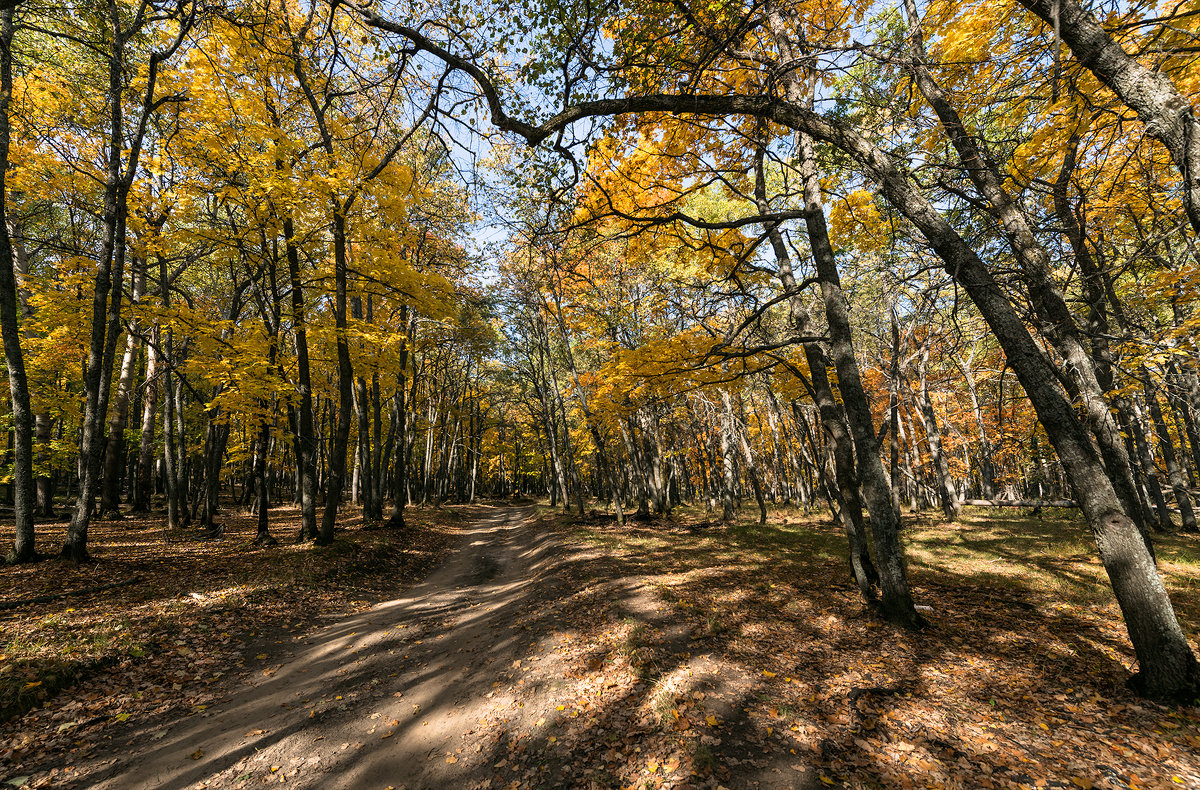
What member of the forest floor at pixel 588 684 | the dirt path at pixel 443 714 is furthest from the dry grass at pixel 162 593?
the dirt path at pixel 443 714

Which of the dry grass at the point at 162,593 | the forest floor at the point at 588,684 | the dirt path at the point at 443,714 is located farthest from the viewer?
the dry grass at the point at 162,593

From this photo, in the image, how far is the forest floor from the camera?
3715 millimetres

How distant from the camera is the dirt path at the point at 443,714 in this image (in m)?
3.90

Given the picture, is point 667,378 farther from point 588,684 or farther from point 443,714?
point 443,714

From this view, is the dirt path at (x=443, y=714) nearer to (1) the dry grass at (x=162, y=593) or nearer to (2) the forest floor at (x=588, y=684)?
(2) the forest floor at (x=588, y=684)

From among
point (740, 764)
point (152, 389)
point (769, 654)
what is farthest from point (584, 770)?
point (152, 389)

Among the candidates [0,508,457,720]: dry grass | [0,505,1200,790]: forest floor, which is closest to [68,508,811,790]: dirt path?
[0,505,1200,790]: forest floor

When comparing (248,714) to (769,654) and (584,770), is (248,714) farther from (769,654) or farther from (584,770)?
A: (769,654)

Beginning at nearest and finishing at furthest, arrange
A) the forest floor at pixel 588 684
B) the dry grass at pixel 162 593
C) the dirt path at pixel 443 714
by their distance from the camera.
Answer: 1. the forest floor at pixel 588 684
2. the dirt path at pixel 443 714
3. the dry grass at pixel 162 593

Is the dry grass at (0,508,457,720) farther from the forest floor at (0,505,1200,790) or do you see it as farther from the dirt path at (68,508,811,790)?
the dirt path at (68,508,811,790)

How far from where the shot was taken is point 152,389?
15680 millimetres

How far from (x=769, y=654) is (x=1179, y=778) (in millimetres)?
3165

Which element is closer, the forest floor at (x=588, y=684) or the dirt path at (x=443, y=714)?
the forest floor at (x=588, y=684)

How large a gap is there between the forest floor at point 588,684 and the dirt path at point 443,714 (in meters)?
0.03
